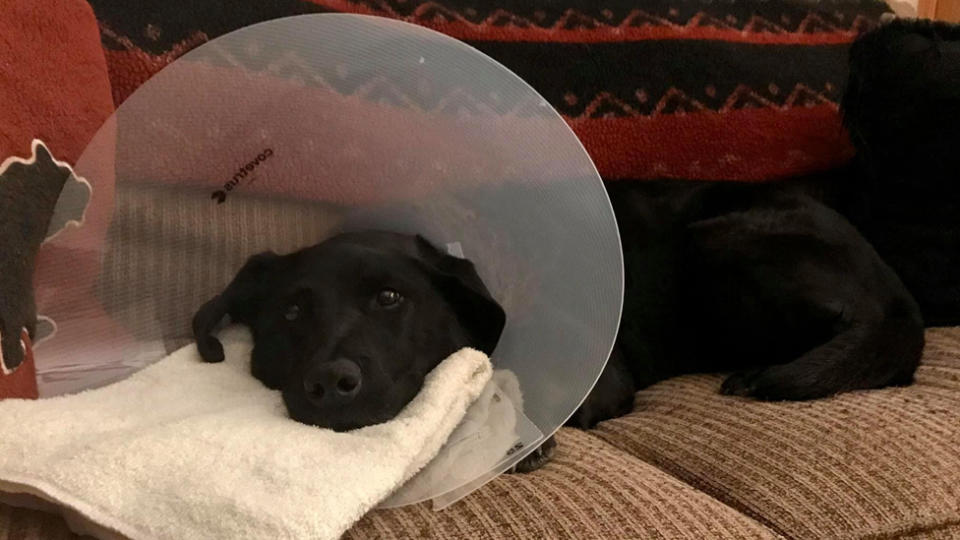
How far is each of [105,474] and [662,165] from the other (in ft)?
4.27

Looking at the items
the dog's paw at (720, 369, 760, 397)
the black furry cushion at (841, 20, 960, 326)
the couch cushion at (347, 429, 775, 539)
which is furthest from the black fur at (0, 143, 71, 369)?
the black furry cushion at (841, 20, 960, 326)

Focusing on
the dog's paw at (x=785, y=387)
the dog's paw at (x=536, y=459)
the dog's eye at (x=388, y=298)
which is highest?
the dog's eye at (x=388, y=298)

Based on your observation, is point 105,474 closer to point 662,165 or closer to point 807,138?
point 662,165

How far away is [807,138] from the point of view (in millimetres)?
1884

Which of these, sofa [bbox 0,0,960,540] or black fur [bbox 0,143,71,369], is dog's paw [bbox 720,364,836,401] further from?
black fur [bbox 0,143,71,369]

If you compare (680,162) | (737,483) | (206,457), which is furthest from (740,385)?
(206,457)

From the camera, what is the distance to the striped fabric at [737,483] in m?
0.85

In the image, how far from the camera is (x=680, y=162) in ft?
Answer: 5.87

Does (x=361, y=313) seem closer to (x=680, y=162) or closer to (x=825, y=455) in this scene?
(x=825, y=455)

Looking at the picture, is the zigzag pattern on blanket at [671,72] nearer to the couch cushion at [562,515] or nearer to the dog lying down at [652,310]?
the dog lying down at [652,310]

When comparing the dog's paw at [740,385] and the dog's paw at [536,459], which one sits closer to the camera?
the dog's paw at [536,459]

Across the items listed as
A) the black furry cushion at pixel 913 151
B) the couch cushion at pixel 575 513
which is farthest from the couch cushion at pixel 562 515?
the black furry cushion at pixel 913 151

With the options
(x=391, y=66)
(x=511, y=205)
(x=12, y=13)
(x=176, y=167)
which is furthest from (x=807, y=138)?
(x=12, y=13)

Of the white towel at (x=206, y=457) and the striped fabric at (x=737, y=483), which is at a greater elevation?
the white towel at (x=206, y=457)
